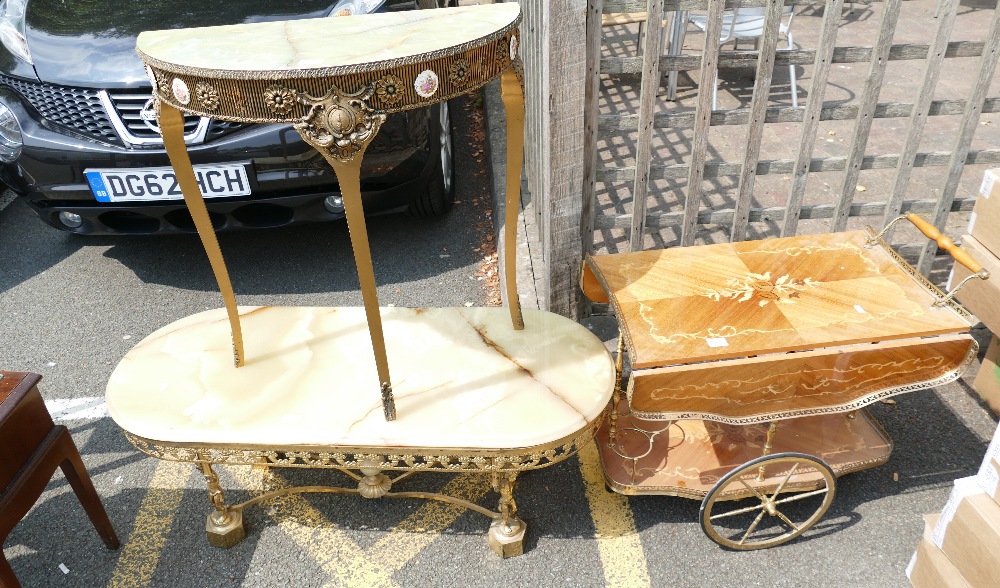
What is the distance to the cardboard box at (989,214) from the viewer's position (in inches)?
101

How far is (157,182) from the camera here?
3254 millimetres

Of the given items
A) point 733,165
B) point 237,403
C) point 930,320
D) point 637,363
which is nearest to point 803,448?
point 930,320

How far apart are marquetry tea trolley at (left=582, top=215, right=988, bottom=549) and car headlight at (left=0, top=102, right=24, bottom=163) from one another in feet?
8.87

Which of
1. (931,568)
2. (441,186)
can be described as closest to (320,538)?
(931,568)

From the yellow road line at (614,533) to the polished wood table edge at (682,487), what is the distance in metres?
0.09

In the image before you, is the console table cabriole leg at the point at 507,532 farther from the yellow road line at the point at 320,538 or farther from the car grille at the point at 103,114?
the car grille at the point at 103,114

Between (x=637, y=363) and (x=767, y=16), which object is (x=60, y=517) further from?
(x=767, y=16)

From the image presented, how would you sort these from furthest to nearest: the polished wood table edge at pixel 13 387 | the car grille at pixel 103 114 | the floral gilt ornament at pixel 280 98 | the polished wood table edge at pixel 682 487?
the car grille at pixel 103 114, the polished wood table edge at pixel 682 487, the polished wood table edge at pixel 13 387, the floral gilt ornament at pixel 280 98

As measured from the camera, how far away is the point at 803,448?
258 cm

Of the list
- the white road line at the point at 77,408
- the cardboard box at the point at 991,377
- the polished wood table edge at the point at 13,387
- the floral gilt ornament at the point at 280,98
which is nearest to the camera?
the floral gilt ornament at the point at 280,98

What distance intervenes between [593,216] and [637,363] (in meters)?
1.02

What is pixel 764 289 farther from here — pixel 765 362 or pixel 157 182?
pixel 157 182

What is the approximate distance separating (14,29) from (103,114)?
0.74m

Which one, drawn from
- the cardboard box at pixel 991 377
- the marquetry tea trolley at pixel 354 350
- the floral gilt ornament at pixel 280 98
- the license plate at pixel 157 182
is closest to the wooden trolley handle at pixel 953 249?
the cardboard box at pixel 991 377
